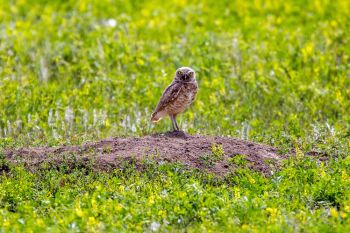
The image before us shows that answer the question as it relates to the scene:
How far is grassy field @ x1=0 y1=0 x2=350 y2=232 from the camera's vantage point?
816 cm

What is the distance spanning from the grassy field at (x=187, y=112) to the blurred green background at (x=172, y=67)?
28 mm

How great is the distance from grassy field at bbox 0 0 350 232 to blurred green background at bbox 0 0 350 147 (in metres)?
0.03

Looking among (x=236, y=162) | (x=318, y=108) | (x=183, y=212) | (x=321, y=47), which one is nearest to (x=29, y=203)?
(x=183, y=212)

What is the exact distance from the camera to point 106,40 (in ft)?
51.4

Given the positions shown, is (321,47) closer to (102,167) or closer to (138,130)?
(138,130)

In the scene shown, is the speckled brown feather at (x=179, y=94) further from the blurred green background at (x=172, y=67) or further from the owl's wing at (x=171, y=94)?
the blurred green background at (x=172, y=67)

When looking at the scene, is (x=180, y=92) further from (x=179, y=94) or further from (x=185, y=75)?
(x=185, y=75)

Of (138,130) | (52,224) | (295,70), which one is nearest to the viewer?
(52,224)

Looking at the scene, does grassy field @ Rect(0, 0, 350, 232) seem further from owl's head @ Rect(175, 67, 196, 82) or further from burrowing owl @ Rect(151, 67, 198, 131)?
owl's head @ Rect(175, 67, 196, 82)

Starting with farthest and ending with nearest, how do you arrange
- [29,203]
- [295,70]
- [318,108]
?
[295,70] → [318,108] → [29,203]

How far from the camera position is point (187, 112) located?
12781 mm

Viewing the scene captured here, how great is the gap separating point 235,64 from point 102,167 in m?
5.79

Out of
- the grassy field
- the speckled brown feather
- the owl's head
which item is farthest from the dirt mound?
the owl's head

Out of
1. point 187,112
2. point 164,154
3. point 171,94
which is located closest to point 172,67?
point 187,112
